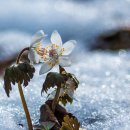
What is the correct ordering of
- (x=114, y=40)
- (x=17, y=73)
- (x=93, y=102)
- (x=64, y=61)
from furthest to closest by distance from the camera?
(x=114, y=40)
(x=93, y=102)
(x=64, y=61)
(x=17, y=73)

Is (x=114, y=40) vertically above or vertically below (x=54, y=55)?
below

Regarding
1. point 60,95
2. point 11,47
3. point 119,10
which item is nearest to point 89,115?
point 60,95

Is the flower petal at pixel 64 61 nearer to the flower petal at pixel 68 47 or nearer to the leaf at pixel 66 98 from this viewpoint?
the flower petal at pixel 68 47

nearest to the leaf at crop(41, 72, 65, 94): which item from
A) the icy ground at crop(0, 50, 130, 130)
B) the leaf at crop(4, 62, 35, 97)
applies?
the leaf at crop(4, 62, 35, 97)

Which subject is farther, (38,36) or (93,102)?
(93,102)

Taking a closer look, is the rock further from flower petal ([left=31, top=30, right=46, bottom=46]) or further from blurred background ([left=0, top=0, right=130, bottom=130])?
flower petal ([left=31, top=30, right=46, bottom=46])

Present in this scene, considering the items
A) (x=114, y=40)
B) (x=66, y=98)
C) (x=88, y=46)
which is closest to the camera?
(x=66, y=98)

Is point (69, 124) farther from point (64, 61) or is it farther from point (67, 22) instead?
point (67, 22)

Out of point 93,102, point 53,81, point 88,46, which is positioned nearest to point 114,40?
point 88,46
